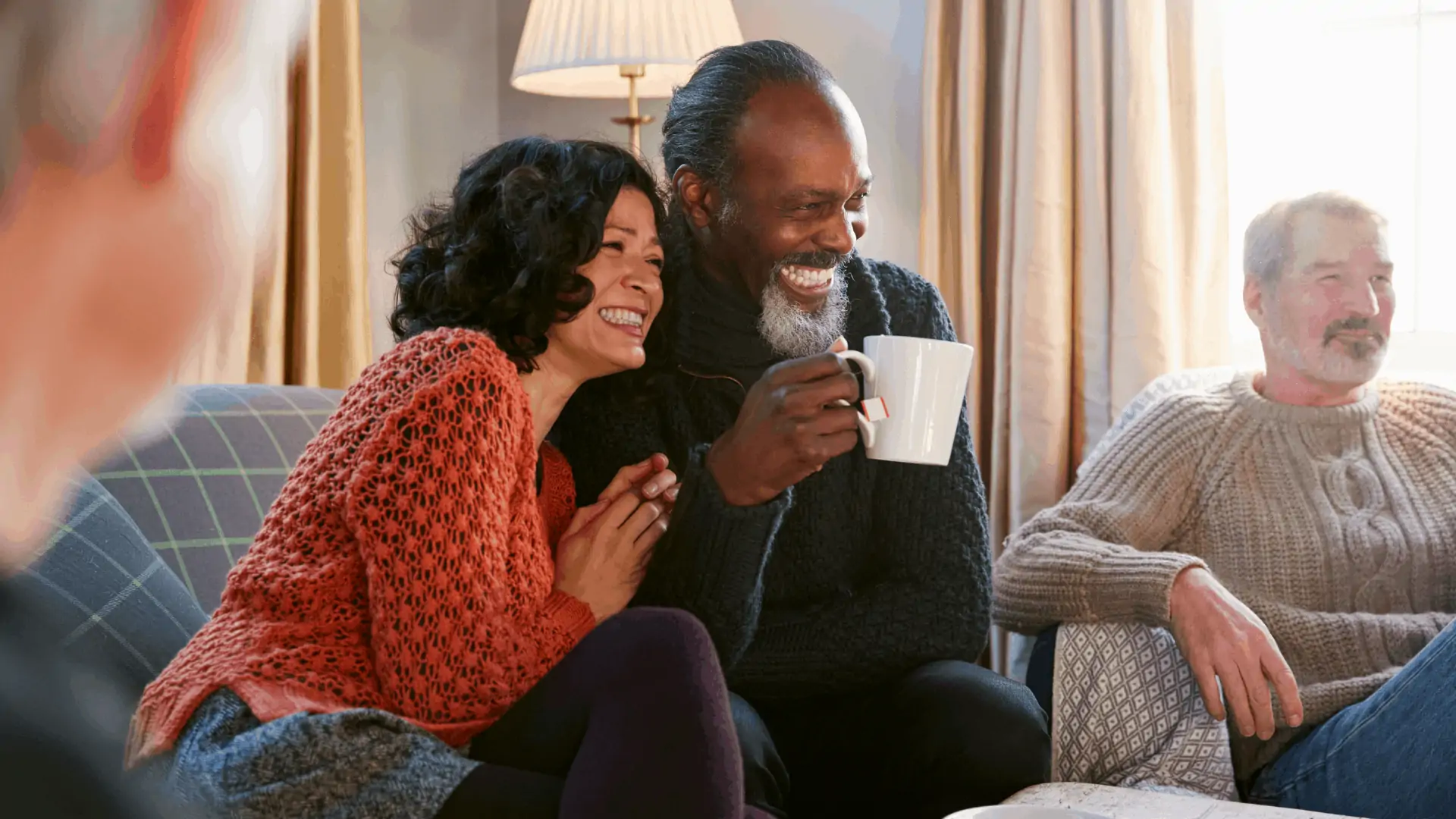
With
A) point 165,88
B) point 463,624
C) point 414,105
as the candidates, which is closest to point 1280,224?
point 463,624

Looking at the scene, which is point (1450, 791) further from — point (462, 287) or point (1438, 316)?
point (1438, 316)

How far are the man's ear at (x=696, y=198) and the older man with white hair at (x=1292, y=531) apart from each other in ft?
2.23

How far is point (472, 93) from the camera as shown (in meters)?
3.10

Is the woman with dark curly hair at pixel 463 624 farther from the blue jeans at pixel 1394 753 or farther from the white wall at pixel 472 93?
the white wall at pixel 472 93

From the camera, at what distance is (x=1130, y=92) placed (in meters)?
2.42

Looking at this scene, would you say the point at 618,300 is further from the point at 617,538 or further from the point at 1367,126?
the point at 1367,126

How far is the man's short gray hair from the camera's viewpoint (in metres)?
1.96

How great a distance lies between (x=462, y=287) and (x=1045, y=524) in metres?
0.97

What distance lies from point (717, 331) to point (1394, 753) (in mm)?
892

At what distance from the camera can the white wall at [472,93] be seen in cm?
275

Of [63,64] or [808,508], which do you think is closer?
[63,64]

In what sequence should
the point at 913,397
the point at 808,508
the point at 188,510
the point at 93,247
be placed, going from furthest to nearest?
the point at 808,508 → the point at 188,510 → the point at 913,397 → the point at 93,247

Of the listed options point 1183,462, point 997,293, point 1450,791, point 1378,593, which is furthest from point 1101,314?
point 1450,791

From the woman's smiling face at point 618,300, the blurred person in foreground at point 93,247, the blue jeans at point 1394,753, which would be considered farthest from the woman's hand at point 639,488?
the blurred person in foreground at point 93,247
